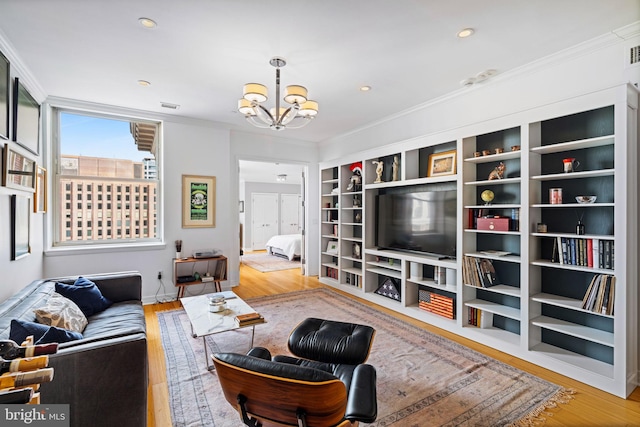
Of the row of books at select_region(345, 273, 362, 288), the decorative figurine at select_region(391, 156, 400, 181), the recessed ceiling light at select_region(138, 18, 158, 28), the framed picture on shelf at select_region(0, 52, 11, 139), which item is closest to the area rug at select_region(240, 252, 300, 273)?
the row of books at select_region(345, 273, 362, 288)

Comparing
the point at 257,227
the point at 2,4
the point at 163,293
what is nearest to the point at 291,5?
the point at 2,4

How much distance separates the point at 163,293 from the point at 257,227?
19.3ft

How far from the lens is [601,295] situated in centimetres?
232

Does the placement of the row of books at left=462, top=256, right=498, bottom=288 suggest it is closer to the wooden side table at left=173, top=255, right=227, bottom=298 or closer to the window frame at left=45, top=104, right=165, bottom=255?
the wooden side table at left=173, top=255, right=227, bottom=298

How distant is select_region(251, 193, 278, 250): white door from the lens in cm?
1042

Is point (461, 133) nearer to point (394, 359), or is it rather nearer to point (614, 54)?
point (614, 54)

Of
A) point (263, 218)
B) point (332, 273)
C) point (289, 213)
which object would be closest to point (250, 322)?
point (332, 273)

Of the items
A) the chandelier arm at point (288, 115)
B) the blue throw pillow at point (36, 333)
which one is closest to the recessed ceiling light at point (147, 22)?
the chandelier arm at point (288, 115)

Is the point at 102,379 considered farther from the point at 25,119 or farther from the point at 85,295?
the point at 25,119

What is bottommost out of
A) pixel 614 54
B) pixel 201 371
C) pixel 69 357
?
pixel 201 371

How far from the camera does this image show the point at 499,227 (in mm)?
2986

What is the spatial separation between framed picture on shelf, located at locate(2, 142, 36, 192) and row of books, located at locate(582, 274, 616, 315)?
4.80 meters

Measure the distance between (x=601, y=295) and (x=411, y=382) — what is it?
1.62 metres

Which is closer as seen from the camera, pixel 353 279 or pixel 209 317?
pixel 209 317
